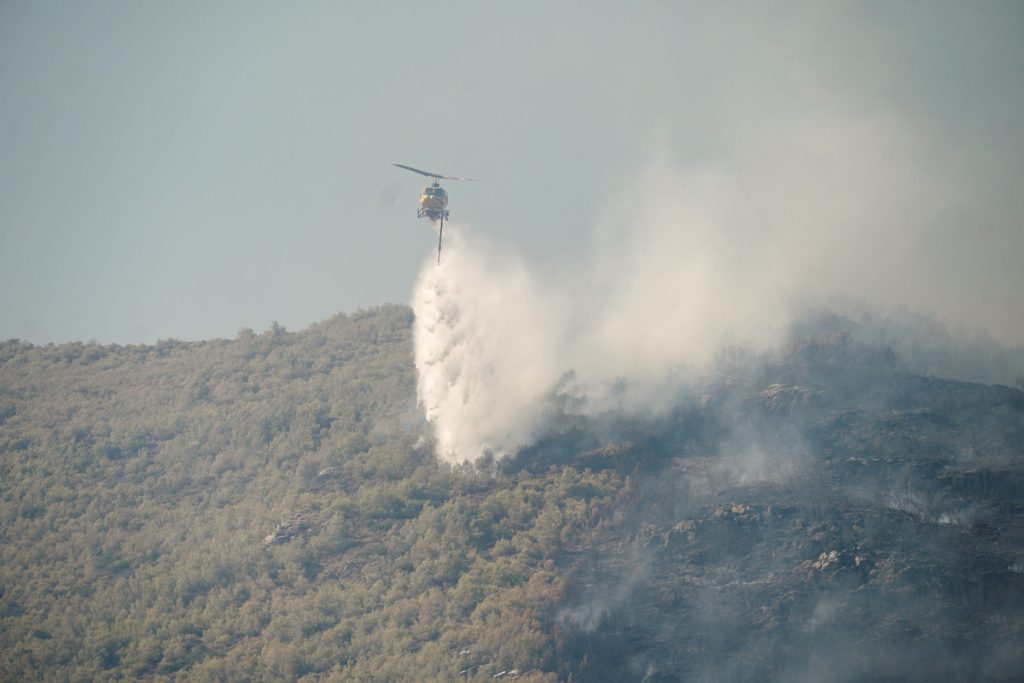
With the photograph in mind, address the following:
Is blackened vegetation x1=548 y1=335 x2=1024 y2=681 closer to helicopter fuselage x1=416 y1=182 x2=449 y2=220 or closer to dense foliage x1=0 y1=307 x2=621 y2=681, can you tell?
dense foliage x1=0 y1=307 x2=621 y2=681

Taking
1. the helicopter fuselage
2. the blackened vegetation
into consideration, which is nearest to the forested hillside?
the blackened vegetation

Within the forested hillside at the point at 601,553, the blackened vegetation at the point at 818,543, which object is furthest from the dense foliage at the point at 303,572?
the blackened vegetation at the point at 818,543

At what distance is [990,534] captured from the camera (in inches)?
5827

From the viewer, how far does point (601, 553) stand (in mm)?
157750

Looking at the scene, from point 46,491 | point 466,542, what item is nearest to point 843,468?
point 466,542


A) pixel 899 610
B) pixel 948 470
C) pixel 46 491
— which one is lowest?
pixel 46 491

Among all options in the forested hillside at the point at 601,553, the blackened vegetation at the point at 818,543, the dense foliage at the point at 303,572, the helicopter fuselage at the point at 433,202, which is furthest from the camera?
the helicopter fuselage at the point at 433,202

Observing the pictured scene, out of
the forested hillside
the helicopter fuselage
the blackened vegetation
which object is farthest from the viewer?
the helicopter fuselage

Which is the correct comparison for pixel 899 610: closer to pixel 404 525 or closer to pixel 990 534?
pixel 990 534

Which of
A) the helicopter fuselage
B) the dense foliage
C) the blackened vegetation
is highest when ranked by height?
the helicopter fuselage

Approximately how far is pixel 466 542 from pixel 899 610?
53.9 metres

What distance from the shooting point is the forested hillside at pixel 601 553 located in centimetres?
14025

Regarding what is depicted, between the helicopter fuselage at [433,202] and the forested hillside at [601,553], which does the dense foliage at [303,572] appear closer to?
the forested hillside at [601,553]

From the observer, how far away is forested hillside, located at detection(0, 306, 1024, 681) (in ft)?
460
